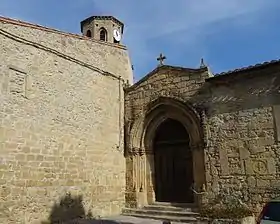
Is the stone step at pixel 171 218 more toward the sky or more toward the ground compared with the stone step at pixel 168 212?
more toward the ground

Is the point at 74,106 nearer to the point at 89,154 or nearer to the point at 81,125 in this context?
the point at 81,125

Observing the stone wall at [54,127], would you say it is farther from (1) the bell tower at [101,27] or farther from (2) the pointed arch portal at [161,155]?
(1) the bell tower at [101,27]

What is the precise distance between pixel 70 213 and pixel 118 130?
341cm

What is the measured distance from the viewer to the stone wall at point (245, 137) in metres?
8.67

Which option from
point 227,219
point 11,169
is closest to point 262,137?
point 227,219

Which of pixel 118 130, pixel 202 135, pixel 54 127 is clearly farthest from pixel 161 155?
pixel 54 127

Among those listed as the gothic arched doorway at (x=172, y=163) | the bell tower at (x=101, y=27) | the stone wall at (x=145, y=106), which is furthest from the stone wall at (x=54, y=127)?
the bell tower at (x=101, y=27)

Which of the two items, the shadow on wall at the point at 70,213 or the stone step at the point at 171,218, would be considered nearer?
the shadow on wall at the point at 70,213

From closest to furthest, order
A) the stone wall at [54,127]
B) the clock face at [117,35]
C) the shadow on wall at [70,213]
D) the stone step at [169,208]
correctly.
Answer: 1. the stone wall at [54,127]
2. the shadow on wall at [70,213]
3. the stone step at [169,208]
4. the clock face at [117,35]

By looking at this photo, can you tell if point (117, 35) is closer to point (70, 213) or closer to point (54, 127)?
point (54, 127)

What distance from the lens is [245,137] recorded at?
9.12 metres

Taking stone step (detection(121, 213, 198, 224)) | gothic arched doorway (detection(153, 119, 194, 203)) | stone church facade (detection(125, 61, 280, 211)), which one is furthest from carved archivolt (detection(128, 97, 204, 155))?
stone step (detection(121, 213, 198, 224))

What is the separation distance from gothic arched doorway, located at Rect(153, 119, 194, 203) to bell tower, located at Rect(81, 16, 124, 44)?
44.8 feet

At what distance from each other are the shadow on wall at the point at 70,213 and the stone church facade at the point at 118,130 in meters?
0.18
